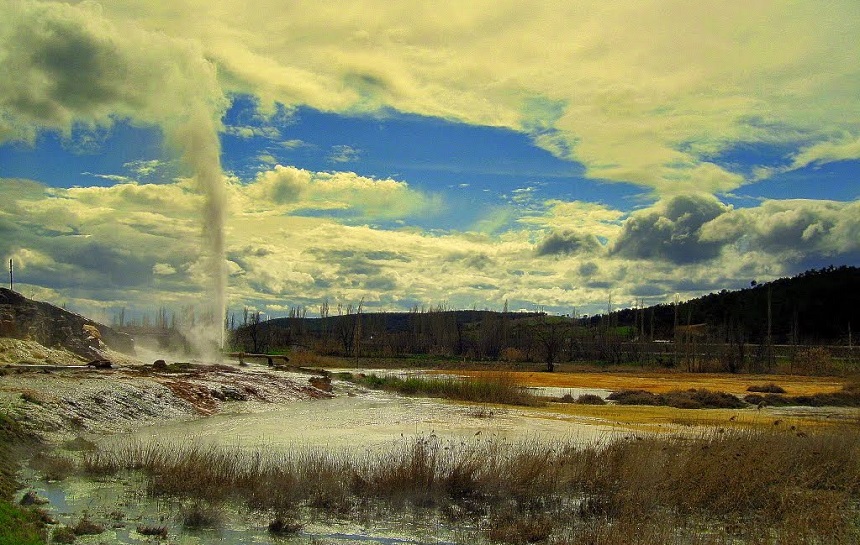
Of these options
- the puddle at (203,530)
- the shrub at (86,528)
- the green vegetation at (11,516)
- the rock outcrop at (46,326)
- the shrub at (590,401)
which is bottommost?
the shrub at (590,401)

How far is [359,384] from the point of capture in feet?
167

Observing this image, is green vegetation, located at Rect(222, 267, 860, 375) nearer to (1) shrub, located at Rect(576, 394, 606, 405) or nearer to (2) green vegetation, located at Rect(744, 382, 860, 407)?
(2) green vegetation, located at Rect(744, 382, 860, 407)

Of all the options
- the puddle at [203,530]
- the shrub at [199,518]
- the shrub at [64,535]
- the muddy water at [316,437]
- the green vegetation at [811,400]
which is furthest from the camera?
the green vegetation at [811,400]

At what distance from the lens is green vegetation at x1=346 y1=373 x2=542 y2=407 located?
43.9m

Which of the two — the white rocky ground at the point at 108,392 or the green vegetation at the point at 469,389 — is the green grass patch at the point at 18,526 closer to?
the white rocky ground at the point at 108,392

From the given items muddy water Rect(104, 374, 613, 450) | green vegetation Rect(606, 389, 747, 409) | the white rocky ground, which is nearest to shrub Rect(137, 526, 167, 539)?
muddy water Rect(104, 374, 613, 450)

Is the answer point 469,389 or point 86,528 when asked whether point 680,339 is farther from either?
point 86,528

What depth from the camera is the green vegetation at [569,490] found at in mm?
13688

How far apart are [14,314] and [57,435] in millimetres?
23376

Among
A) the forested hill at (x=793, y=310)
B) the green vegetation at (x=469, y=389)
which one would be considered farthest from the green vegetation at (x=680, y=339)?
the green vegetation at (x=469, y=389)

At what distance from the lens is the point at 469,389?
46.2m

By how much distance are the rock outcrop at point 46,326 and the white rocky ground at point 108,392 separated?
216 cm

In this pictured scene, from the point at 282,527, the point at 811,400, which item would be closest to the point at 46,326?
the point at 282,527

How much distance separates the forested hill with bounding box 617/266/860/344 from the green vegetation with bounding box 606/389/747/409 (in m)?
68.6
